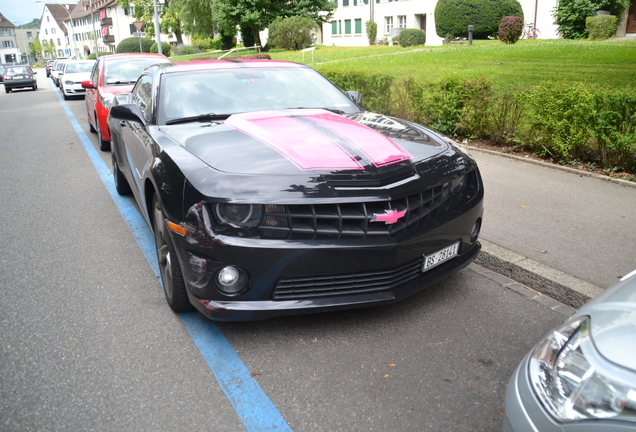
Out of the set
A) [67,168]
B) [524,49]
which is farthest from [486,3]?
[67,168]

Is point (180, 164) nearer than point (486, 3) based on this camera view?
Yes

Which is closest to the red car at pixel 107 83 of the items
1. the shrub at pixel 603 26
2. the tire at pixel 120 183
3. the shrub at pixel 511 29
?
the tire at pixel 120 183

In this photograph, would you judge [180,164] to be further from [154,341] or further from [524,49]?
[524,49]

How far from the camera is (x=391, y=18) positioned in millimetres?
47688

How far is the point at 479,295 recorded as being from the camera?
405 centimetres

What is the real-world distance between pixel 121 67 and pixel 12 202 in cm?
504

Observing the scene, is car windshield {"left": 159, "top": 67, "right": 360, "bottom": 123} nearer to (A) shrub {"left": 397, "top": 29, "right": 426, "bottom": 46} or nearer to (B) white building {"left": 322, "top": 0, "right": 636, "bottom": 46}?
(B) white building {"left": 322, "top": 0, "right": 636, "bottom": 46}

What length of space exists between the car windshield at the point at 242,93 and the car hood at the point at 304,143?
242mm

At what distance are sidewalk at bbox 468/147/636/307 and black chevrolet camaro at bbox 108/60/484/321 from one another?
2.30 feet

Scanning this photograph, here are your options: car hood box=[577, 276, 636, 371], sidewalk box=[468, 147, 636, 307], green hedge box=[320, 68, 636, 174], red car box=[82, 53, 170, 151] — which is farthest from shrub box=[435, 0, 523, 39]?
car hood box=[577, 276, 636, 371]

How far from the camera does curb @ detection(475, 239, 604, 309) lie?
3891mm

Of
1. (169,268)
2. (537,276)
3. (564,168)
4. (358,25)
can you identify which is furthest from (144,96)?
(358,25)

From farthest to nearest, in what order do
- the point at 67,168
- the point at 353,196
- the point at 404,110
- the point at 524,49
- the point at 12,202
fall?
the point at 524,49, the point at 404,110, the point at 67,168, the point at 12,202, the point at 353,196

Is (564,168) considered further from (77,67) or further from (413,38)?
(413,38)
